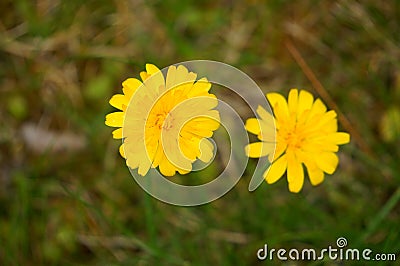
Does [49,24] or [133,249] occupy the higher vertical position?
[49,24]

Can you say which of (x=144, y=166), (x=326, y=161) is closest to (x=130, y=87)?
(x=144, y=166)

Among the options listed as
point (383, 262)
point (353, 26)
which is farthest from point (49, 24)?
point (383, 262)

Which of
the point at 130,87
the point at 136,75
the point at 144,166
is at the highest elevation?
the point at 136,75

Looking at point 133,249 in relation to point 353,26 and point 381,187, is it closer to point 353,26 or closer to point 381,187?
point 381,187

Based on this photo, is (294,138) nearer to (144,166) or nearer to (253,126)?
(253,126)

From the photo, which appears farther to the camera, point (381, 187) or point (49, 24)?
point (49, 24)

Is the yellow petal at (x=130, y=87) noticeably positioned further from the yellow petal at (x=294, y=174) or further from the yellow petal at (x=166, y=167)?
the yellow petal at (x=294, y=174)
